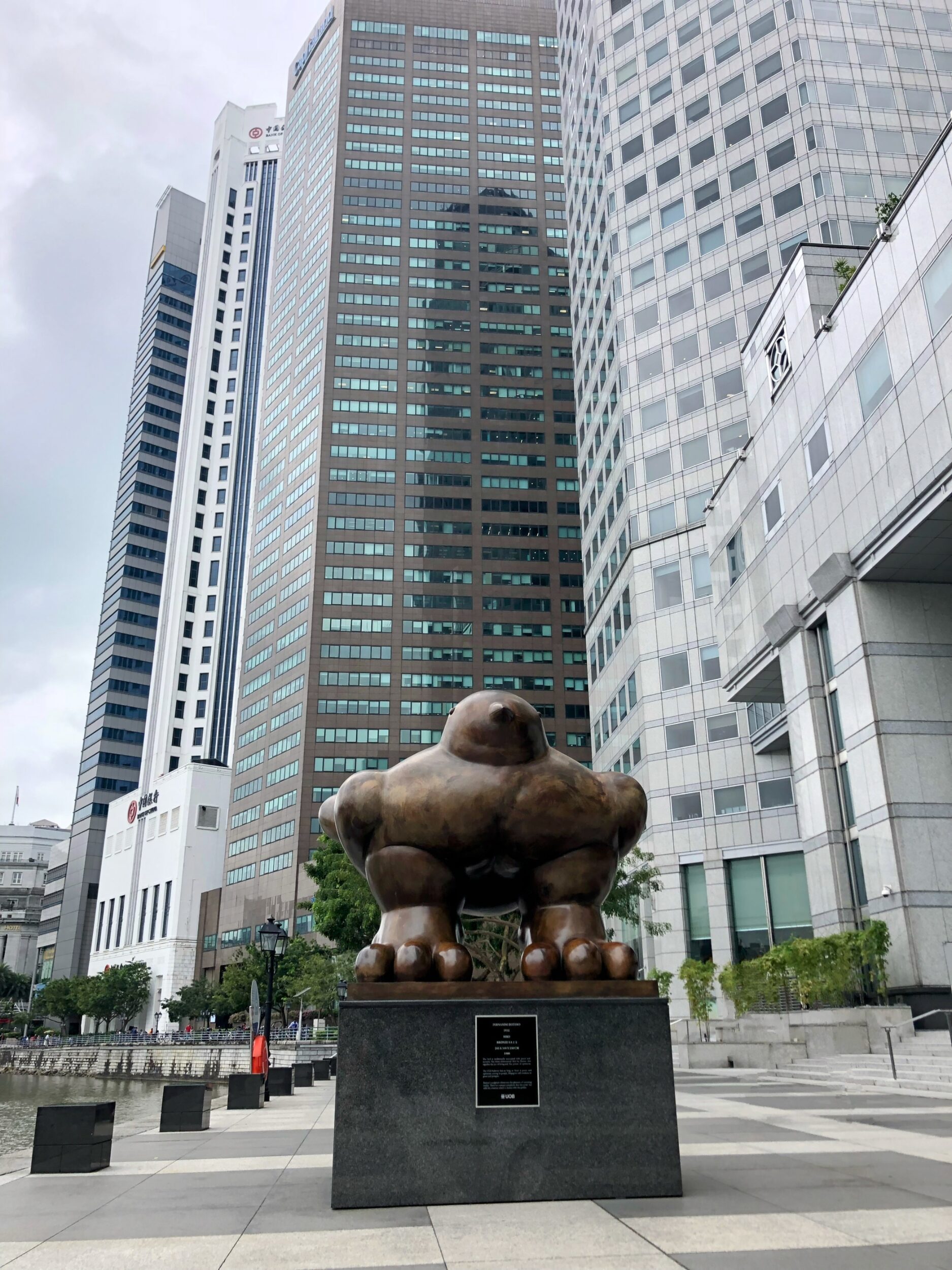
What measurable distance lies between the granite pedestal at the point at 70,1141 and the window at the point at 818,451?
77.7 ft

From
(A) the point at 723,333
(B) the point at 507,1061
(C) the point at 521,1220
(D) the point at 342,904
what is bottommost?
(C) the point at 521,1220

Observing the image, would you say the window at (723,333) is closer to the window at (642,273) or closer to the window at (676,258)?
the window at (676,258)

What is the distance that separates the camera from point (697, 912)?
131ft

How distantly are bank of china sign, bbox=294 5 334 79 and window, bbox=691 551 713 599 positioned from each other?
114 metres

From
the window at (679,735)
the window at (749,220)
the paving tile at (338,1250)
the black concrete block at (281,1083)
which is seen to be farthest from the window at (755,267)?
the paving tile at (338,1250)

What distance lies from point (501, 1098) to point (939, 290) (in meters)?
20.4

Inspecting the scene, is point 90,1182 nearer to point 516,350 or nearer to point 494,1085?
point 494,1085

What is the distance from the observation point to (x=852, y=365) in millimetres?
24609

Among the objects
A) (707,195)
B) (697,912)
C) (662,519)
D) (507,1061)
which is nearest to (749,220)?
(707,195)

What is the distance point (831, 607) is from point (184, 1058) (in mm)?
46548

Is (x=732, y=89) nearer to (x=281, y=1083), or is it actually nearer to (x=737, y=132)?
(x=737, y=132)

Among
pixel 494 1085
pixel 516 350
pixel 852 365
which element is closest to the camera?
pixel 494 1085

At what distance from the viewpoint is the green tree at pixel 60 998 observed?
85688 millimetres

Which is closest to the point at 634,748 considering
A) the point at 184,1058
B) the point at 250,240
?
the point at 184,1058
